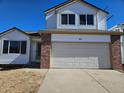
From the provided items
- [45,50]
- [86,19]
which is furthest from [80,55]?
[86,19]

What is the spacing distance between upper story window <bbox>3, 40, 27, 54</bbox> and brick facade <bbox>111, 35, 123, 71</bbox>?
31.7ft

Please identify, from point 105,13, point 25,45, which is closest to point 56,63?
point 25,45

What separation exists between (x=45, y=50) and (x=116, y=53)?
673cm

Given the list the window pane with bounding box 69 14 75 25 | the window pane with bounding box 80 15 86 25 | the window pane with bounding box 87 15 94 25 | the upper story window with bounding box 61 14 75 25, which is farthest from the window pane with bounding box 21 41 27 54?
the window pane with bounding box 87 15 94 25

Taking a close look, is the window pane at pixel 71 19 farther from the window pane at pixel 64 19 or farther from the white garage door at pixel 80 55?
the white garage door at pixel 80 55

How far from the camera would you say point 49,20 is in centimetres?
1856

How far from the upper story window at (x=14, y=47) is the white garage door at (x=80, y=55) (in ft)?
15.3

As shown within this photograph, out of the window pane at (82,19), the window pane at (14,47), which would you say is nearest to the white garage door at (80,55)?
the window pane at (82,19)

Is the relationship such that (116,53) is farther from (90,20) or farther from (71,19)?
(71,19)

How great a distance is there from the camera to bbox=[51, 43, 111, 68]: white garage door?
46.8 feet

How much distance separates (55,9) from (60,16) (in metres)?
1.13

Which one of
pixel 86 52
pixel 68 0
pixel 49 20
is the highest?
pixel 68 0

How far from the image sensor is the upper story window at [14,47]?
1703 cm

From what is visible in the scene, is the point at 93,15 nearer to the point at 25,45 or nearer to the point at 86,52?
the point at 86,52
